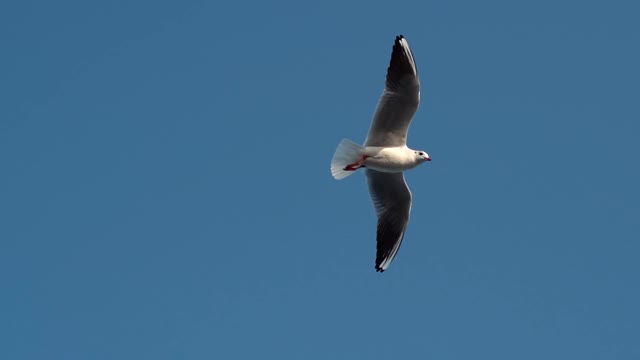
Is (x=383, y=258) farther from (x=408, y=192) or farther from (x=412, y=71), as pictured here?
(x=412, y=71)

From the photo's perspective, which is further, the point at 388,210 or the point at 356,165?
the point at 388,210

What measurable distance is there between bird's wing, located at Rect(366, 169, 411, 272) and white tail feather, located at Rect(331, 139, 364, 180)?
0.99m

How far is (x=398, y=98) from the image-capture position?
17375 mm

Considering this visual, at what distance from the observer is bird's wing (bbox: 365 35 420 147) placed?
17.2 meters

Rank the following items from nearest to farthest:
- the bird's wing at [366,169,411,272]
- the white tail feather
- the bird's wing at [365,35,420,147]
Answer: the bird's wing at [365,35,420,147] < the white tail feather < the bird's wing at [366,169,411,272]

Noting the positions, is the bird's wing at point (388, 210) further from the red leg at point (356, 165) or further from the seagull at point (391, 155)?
the red leg at point (356, 165)

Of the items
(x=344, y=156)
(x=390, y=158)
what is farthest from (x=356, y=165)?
(x=390, y=158)

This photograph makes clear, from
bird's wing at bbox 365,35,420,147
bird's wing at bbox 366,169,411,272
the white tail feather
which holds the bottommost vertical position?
bird's wing at bbox 366,169,411,272

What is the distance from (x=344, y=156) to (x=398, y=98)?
135 centimetres

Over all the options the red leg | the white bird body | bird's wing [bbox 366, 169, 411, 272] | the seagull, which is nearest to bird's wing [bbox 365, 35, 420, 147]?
the seagull

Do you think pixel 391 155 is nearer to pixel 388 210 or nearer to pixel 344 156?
pixel 344 156

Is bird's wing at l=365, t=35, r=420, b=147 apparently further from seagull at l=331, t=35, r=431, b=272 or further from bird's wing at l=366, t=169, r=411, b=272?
bird's wing at l=366, t=169, r=411, b=272

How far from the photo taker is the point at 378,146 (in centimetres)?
1800

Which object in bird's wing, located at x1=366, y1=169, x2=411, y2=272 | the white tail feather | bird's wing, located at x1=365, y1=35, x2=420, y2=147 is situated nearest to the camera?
bird's wing, located at x1=365, y1=35, x2=420, y2=147
